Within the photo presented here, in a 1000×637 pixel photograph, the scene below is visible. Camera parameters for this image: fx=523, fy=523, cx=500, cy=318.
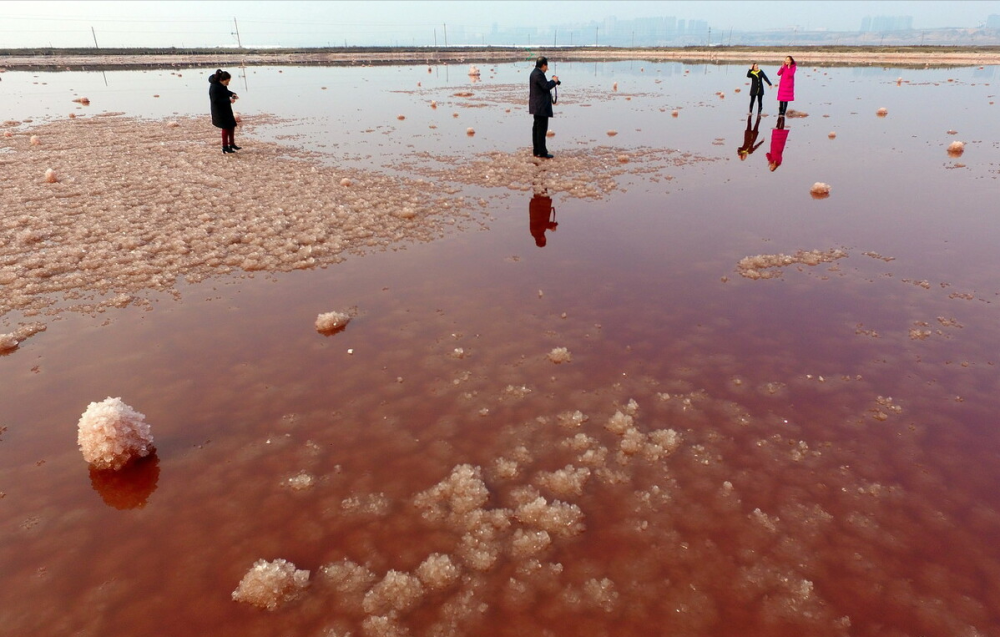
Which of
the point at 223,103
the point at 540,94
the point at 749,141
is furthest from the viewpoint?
the point at 749,141

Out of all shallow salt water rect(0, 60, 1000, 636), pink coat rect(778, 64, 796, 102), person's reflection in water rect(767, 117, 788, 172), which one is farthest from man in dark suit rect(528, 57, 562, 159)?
pink coat rect(778, 64, 796, 102)

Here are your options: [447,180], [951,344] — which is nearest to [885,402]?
[951,344]

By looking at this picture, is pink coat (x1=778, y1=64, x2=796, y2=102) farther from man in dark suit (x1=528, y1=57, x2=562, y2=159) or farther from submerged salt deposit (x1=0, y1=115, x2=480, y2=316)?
submerged salt deposit (x1=0, y1=115, x2=480, y2=316)

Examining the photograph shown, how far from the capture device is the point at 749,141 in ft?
61.7

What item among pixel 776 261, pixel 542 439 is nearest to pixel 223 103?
pixel 776 261

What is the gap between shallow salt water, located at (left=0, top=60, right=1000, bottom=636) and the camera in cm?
351

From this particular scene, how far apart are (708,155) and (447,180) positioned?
8.68m

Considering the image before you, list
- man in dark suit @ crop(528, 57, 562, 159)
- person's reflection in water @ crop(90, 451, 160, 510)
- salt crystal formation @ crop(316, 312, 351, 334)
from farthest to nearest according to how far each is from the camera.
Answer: man in dark suit @ crop(528, 57, 562, 159) < salt crystal formation @ crop(316, 312, 351, 334) < person's reflection in water @ crop(90, 451, 160, 510)

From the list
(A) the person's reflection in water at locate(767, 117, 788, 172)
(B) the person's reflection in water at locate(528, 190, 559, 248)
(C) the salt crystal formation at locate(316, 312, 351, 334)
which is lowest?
(C) the salt crystal formation at locate(316, 312, 351, 334)

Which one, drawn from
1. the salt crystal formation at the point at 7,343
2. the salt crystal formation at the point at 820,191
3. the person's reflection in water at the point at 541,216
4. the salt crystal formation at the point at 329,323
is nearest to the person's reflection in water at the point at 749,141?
the salt crystal formation at the point at 820,191

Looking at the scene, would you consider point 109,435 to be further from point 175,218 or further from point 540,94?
point 540,94

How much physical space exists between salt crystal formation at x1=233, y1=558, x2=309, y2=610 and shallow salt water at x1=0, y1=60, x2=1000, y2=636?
8cm

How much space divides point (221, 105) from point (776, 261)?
53.9 feet

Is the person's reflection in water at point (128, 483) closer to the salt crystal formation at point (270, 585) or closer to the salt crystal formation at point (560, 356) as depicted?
the salt crystal formation at point (270, 585)
